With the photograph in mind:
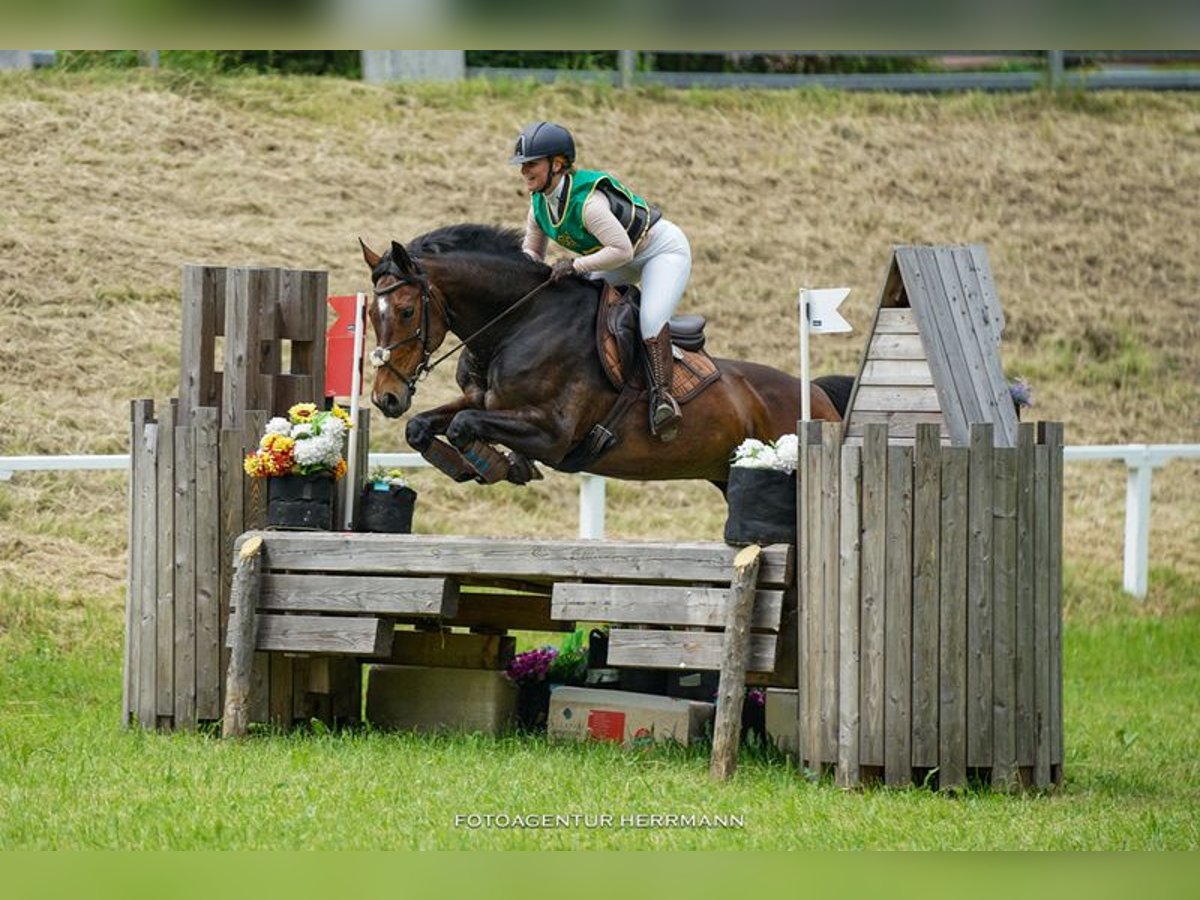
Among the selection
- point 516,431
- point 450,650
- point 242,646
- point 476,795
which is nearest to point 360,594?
point 242,646

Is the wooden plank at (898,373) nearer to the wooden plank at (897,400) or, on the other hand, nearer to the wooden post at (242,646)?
the wooden plank at (897,400)

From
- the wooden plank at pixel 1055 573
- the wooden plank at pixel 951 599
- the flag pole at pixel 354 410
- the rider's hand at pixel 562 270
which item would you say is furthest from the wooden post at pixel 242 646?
the wooden plank at pixel 1055 573

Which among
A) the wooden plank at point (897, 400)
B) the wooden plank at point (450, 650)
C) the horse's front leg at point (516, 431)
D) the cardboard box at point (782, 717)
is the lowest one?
the cardboard box at point (782, 717)

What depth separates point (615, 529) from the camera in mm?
12703

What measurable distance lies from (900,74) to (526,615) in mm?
14476

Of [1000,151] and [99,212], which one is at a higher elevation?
[1000,151]

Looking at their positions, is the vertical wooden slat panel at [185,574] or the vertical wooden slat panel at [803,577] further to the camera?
the vertical wooden slat panel at [185,574]

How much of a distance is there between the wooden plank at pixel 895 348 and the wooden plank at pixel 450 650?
204cm

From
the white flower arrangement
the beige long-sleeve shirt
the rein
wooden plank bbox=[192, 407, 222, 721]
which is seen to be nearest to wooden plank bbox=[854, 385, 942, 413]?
the white flower arrangement

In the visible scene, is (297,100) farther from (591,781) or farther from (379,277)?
(591,781)

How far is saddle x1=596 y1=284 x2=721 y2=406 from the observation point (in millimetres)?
7758

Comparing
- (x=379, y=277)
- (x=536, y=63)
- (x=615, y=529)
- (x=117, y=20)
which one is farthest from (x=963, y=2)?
(x=536, y=63)

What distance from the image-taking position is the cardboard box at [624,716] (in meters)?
7.08

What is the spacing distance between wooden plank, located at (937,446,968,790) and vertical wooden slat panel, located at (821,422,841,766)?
371mm
